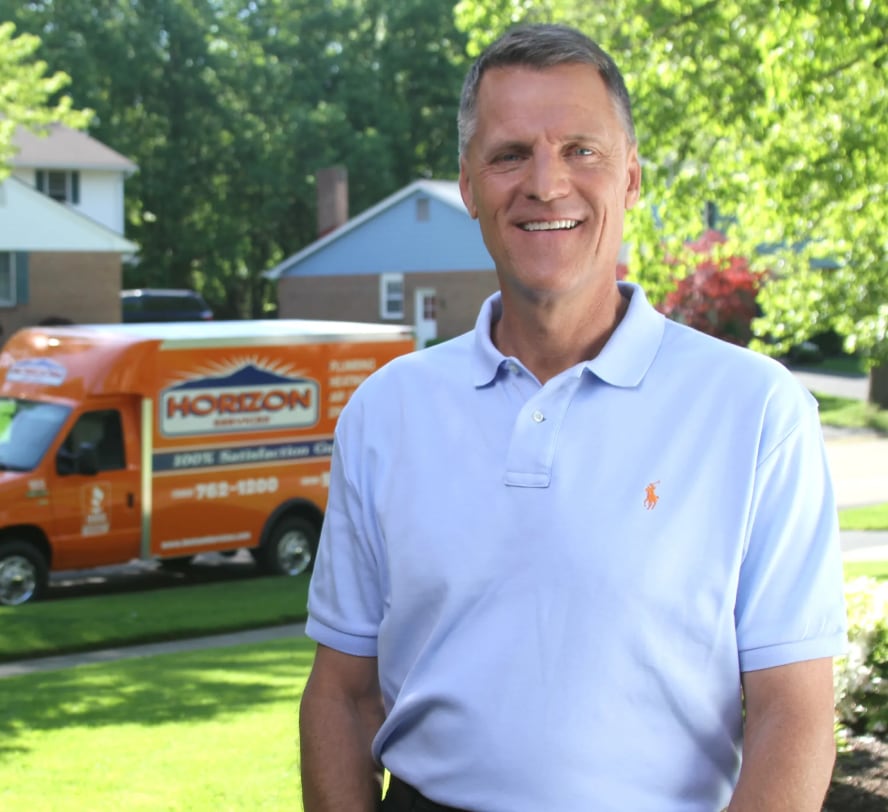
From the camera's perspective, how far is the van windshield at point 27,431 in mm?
13891

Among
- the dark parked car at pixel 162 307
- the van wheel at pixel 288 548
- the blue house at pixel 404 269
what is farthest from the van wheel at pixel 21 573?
the dark parked car at pixel 162 307

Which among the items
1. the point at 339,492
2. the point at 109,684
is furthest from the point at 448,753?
the point at 109,684

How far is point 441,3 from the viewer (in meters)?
66.7

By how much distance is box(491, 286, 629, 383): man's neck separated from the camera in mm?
2477

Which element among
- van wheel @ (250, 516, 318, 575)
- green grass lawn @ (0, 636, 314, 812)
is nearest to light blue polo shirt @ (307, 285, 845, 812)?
green grass lawn @ (0, 636, 314, 812)

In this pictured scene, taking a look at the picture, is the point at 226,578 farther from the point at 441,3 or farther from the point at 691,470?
the point at 441,3

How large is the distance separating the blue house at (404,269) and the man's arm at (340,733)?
1727 inches

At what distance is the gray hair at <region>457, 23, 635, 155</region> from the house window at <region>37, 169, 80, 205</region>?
157 feet

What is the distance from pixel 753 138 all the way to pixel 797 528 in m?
10.1

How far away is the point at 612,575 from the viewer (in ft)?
7.20

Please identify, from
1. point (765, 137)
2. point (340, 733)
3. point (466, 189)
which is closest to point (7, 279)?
point (765, 137)

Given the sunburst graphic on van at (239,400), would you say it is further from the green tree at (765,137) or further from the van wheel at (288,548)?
the green tree at (765,137)

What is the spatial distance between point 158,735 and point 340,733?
18.4ft

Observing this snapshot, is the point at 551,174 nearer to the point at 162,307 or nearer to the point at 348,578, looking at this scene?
the point at 348,578
